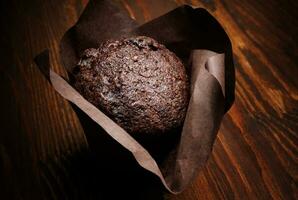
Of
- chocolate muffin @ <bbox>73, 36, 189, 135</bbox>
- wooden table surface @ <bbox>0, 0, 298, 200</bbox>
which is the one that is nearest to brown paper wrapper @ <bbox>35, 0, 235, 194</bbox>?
chocolate muffin @ <bbox>73, 36, 189, 135</bbox>

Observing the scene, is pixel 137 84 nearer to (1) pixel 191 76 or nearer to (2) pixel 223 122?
(1) pixel 191 76

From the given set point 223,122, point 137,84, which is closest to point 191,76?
point 137,84

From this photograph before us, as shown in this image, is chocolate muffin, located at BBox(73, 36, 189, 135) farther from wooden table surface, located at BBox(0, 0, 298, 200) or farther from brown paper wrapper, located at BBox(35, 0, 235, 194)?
wooden table surface, located at BBox(0, 0, 298, 200)

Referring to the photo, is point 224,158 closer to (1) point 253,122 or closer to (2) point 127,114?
(1) point 253,122

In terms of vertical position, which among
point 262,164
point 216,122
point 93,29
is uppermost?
point 93,29

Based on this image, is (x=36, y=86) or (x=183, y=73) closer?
(x=183, y=73)

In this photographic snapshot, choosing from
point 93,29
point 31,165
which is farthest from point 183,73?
point 31,165

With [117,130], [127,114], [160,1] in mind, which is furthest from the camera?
[160,1]
